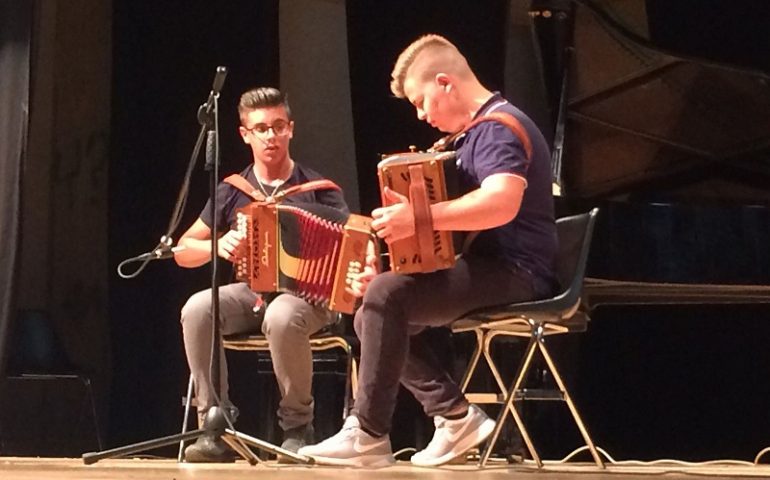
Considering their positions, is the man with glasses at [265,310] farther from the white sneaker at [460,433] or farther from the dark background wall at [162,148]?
the dark background wall at [162,148]

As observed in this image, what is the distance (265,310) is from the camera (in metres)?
3.43

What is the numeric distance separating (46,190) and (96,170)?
217 mm

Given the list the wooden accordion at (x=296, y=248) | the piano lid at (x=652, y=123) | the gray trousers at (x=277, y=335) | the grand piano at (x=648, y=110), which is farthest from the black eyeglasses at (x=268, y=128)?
the piano lid at (x=652, y=123)

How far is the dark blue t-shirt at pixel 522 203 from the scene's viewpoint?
2.75m

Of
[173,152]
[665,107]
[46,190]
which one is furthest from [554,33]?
[46,190]

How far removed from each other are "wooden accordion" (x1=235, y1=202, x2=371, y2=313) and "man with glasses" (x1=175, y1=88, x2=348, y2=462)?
0.05 metres

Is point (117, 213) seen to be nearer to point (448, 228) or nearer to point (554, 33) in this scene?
point (554, 33)

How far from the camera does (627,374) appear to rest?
14.3 feet

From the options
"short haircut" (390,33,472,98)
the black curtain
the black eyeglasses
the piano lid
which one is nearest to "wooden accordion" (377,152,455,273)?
"short haircut" (390,33,472,98)

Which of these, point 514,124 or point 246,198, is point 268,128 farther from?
point 514,124

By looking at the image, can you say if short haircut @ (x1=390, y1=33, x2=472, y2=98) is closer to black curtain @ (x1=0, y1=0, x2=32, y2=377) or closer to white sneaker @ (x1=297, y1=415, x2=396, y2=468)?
white sneaker @ (x1=297, y1=415, x2=396, y2=468)

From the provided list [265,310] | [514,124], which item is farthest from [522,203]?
[265,310]

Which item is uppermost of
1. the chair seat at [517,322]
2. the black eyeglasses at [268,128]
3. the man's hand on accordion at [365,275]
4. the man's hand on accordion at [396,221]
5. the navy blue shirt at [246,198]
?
the black eyeglasses at [268,128]

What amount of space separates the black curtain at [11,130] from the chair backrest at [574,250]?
7.30 feet
